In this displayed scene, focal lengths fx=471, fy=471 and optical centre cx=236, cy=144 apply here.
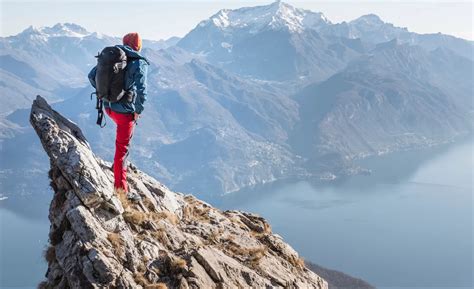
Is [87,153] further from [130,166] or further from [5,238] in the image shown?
[5,238]

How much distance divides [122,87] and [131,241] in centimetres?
383

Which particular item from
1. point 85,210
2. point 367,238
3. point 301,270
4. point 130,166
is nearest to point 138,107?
point 85,210

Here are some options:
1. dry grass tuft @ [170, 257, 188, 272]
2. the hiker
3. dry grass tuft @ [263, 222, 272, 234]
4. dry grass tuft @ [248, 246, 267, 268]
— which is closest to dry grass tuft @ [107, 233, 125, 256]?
dry grass tuft @ [170, 257, 188, 272]

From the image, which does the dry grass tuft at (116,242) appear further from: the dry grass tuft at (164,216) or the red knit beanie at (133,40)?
the red knit beanie at (133,40)

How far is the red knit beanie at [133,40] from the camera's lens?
41.4 feet

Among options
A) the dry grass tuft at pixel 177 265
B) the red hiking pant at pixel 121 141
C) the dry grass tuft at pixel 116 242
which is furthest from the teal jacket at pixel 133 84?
the dry grass tuft at pixel 177 265

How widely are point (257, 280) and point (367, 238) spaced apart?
Answer: 183 metres

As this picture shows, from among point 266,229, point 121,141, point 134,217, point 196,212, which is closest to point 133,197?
point 134,217

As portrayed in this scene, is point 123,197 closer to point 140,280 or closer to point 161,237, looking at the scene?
point 161,237

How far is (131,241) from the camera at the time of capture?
436 inches

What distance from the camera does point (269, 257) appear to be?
44.9 ft

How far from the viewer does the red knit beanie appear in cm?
1262

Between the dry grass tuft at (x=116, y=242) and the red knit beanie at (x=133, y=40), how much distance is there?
5.00 meters

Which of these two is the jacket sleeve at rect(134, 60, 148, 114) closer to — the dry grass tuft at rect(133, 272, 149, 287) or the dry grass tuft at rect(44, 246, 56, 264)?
the dry grass tuft at rect(44, 246, 56, 264)
